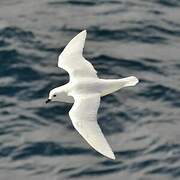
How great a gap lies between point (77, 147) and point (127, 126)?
1.10 meters

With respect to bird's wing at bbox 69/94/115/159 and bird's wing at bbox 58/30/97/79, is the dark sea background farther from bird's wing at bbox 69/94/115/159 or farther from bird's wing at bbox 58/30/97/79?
bird's wing at bbox 69/94/115/159

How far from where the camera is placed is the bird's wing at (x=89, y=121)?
1425cm

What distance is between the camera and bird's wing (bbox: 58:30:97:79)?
54.5 ft

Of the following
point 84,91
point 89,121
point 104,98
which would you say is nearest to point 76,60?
point 104,98

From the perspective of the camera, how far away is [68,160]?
15.6 meters

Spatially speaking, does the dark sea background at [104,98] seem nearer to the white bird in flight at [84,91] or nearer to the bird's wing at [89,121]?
the white bird in flight at [84,91]

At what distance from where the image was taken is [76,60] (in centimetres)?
1712

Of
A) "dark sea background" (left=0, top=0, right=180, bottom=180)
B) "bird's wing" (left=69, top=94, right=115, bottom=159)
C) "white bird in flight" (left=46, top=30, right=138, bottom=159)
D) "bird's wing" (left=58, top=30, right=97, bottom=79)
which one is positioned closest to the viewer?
"bird's wing" (left=69, top=94, right=115, bottom=159)

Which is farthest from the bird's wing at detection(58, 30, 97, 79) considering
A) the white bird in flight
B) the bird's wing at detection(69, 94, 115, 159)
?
the bird's wing at detection(69, 94, 115, 159)

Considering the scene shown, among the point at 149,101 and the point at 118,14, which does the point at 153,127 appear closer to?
the point at 149,101

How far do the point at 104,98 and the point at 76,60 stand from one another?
3.05 feet

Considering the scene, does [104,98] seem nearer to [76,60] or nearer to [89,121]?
[76,60]

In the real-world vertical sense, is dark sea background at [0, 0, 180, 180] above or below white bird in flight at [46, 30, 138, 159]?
below

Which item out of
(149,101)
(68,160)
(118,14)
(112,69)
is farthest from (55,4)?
(68,160)
